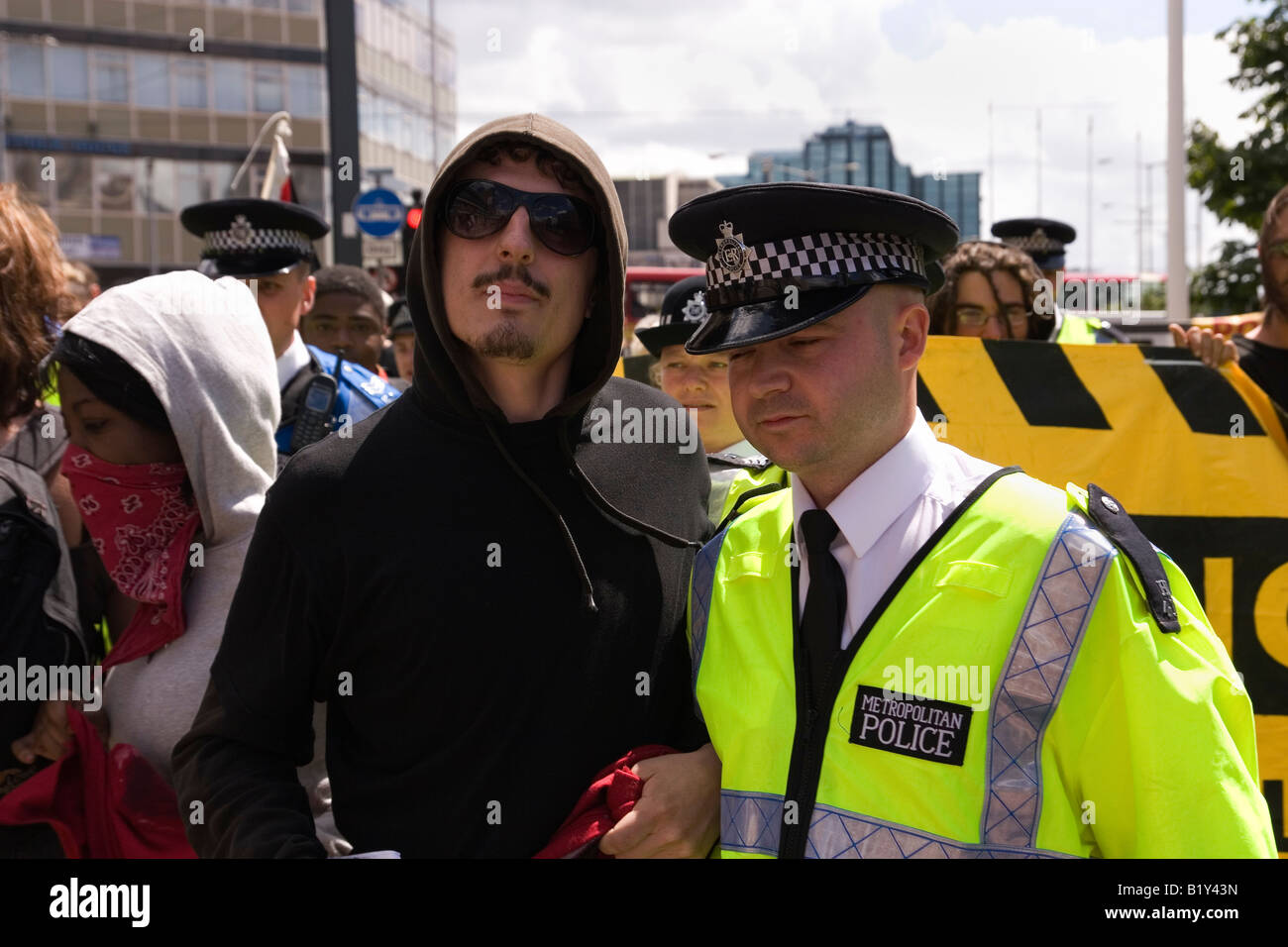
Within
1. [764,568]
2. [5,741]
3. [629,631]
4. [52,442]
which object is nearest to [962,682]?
[764,568]

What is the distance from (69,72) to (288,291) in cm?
4151

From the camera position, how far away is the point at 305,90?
42.5 metres

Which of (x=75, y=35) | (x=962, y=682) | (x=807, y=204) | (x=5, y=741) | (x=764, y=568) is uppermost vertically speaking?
(x=75, y=35)

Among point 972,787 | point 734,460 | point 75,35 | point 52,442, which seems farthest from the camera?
point 75,35

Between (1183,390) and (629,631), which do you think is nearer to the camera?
(629,631)

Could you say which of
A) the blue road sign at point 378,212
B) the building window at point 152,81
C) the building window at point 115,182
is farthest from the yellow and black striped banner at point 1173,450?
the building window at point 152,81

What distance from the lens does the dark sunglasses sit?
7.87 ft

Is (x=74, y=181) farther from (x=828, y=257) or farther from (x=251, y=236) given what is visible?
(x=828, y=257)

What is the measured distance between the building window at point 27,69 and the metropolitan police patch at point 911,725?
45.4m

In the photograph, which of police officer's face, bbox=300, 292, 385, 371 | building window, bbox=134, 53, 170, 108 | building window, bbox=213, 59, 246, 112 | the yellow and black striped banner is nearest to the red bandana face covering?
the yellow and black striped banner

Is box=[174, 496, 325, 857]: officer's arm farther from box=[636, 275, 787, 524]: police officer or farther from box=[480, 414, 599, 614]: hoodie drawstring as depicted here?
box=[636, 275, 787, 524]: police officer

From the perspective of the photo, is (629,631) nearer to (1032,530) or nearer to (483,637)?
(483,637)

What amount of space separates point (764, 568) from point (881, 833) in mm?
519

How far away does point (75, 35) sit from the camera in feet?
132
